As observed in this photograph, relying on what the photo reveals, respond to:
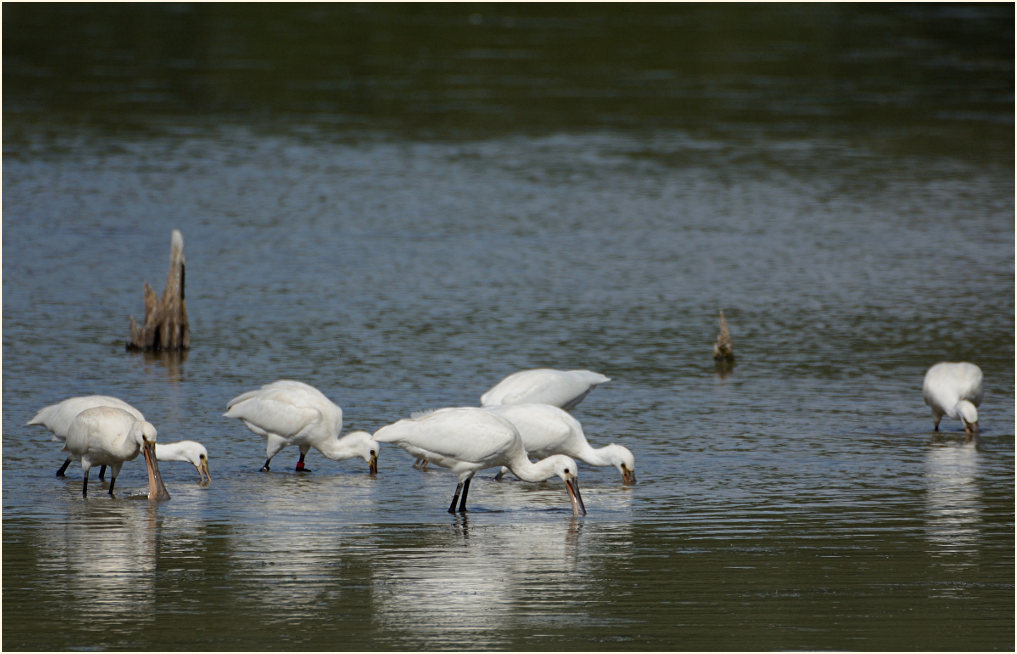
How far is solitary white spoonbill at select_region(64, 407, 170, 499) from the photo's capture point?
40.6 feet

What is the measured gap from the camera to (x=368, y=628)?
32.4 ft

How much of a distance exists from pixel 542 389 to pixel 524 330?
530cm

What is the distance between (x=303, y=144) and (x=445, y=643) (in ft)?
82.5

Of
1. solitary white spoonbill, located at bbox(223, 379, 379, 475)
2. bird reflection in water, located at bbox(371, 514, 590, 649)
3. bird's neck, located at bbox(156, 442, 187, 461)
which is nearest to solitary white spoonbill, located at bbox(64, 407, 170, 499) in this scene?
bird's neck, located at bbox(156, 442, 187, 461)

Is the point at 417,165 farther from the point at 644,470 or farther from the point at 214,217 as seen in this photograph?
the point at 644,470

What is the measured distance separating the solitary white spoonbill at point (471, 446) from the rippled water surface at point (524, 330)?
32 centimetres

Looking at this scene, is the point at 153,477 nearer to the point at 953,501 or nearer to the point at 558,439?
the point at 558,439

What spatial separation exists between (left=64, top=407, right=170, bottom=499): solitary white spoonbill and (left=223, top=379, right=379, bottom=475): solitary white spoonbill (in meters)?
1.29

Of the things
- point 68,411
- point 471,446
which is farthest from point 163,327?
point 471,446

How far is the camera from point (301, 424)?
534 inches

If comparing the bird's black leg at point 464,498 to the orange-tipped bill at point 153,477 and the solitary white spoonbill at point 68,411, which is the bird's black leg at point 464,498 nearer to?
the orange-tipped bill at point 153,477

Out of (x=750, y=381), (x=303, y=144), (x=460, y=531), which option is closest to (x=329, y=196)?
(x=303, y=144)

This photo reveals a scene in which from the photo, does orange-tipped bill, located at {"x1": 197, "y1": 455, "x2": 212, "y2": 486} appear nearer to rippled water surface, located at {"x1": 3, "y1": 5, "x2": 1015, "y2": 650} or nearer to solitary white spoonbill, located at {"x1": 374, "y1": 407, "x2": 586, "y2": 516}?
rippled water surface, located at {"x1": 3, "y1": 5, "x2": 1015, "y2": 650}

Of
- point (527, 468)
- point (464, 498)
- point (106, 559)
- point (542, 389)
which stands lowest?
point (106, 559)
